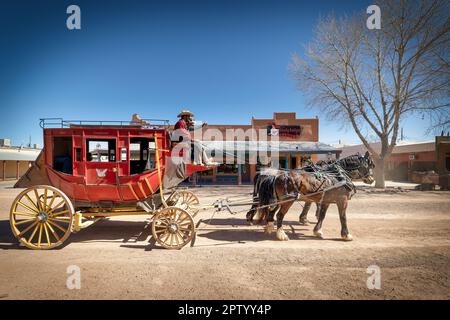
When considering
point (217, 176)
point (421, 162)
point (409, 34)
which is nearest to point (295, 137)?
point (217, 176)

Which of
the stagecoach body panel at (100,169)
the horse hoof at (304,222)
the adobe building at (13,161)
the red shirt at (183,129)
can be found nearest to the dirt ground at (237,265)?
the horse hoof at (304,222)

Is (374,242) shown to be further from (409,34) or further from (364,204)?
(409,34)

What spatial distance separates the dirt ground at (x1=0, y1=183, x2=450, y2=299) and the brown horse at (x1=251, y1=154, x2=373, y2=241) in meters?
0.52

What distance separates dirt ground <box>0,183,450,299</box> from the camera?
3150 mm

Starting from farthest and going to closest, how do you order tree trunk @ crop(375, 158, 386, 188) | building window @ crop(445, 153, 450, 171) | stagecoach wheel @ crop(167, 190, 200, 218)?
1. building window @ crop(445, 153, 450, 171)
2. tree trunk @ crop(375, 158, 386, 188)
3. stagecoach wheel @ crop(167, 190, 200, 218)

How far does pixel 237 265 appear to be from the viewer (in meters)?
3.97

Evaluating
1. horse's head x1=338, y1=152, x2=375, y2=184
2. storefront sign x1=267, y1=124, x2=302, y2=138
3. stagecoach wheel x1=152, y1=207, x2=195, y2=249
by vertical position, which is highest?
storefront sign x1=267, y1=124, x2=302, y2=138

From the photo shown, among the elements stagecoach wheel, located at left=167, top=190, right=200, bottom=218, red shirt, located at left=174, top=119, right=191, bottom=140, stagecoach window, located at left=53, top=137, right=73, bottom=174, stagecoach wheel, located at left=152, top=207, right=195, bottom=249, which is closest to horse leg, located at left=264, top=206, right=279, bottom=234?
stagecoach wheel, located at left=167, top=190, right=200, bottom=218

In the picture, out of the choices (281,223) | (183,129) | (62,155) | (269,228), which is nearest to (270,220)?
(269,228)

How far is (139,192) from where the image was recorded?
16.6ft

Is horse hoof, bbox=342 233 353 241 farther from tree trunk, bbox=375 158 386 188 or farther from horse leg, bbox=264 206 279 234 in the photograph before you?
tree trunk, bbox=375 158 386 188

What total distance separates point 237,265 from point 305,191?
2.62 metres

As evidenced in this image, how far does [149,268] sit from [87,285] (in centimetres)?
93

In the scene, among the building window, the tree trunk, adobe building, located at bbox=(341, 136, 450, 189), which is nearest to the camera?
adobe building, located at bbox=(341, 136, 450, 189)
